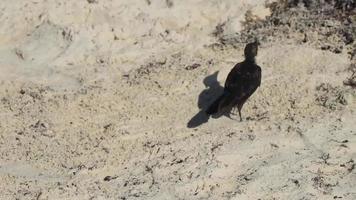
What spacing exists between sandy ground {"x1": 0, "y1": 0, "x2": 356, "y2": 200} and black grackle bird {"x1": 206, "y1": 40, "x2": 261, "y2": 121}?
23 centimetres

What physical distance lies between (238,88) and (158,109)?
3.03ft

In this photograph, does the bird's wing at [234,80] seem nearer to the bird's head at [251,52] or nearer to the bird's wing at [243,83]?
the bird's wing at [243,83]

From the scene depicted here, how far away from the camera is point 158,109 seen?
718 cm

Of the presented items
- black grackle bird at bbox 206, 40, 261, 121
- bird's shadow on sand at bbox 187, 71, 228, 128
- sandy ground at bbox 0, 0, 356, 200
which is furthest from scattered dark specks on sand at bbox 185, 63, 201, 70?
black grackle bird at bbox 206, 40, 261, 121

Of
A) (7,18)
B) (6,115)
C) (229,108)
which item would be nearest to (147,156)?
(229,108)

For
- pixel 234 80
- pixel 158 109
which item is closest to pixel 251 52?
pixel 234 80

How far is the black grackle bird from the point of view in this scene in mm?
6680

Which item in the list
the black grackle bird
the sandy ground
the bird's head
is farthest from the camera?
the bird's head

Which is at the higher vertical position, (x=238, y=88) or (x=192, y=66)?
(x=238, y=88)

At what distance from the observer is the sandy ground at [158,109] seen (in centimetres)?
612

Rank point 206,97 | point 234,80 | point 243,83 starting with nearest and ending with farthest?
point 243,83
point 234,80
point 206,97

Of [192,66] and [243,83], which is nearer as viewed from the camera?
[243,83]

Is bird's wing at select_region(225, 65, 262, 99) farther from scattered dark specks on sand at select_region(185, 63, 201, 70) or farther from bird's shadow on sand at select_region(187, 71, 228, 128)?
scattered dark specks on sand at select_region(185, 63, 201, 70)

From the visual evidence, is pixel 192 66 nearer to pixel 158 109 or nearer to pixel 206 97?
pixel 206 97
